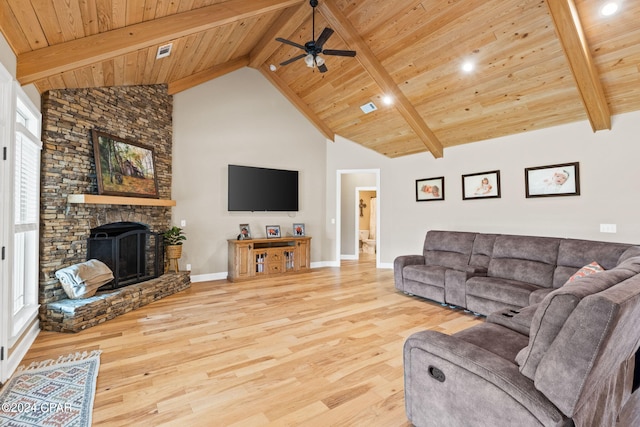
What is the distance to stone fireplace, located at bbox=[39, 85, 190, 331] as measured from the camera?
3297 mm

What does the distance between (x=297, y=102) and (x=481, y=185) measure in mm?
3968

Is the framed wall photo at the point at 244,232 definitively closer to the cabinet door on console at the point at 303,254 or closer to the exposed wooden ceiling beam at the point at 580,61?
the cabinet door on console at the point at 303,254

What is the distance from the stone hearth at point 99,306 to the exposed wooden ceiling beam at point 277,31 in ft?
13.9

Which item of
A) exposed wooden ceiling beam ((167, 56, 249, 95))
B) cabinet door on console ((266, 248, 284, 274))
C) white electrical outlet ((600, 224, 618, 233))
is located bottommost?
cabinet door on console ((266, 248, 284, 274))

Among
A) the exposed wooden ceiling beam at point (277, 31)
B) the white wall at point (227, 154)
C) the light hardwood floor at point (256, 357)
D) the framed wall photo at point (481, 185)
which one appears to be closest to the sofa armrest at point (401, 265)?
the light hardwood floor at point (256, 357)

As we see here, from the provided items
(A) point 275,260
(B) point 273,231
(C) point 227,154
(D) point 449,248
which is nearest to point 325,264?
(A) point 275,260

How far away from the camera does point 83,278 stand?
3.41 metres

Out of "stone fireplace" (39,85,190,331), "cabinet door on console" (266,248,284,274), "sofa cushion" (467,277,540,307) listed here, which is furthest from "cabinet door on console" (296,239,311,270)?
"sofa cushion" (467,277,540,307)

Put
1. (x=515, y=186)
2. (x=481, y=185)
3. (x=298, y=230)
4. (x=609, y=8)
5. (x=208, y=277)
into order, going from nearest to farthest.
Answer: (x=609, y=8), (x=515, y=186), (x=481, y=185), (x=208, y=277), (x=298, y=230)

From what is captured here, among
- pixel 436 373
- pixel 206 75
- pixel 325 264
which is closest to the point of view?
pixel 436 373

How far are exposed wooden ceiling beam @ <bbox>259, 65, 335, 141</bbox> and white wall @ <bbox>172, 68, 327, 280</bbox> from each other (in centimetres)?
13

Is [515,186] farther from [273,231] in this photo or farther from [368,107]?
[273,231]

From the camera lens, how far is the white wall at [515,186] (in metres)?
3.69

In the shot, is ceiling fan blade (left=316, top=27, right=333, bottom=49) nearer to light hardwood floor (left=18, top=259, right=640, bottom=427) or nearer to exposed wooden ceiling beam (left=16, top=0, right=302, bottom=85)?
exposed wooden ceiling beam (left=16, top=0, right=302, bottom=85)
